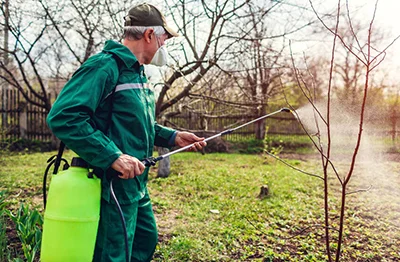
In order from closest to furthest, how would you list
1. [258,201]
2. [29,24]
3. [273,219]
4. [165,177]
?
1. [273,219]
2. [258,201]
3. [29,24]
4. [165,177]

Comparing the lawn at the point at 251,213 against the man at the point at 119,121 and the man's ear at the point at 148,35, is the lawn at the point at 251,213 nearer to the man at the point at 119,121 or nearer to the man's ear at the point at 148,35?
the man at the point at 119,121

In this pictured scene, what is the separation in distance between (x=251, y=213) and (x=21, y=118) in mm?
10640

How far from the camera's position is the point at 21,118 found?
12711mm

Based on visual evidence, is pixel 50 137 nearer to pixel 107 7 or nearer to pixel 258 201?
pixel 107 7

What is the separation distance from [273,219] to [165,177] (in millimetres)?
3056

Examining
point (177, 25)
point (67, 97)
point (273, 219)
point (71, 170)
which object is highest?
point (177, 25)

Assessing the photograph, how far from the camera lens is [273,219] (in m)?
4.41

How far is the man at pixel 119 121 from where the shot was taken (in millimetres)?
1770

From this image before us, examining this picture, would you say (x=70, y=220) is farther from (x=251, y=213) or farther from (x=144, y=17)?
(x=251, y=213)

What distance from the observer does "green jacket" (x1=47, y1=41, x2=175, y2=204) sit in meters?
1.76

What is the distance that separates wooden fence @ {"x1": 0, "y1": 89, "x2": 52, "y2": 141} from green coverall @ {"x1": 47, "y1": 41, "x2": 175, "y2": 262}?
1166cm

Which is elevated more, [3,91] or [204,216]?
[3,91]

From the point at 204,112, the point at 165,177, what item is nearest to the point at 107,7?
the point at 204,112

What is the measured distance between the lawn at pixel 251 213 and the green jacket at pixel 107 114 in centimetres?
114
